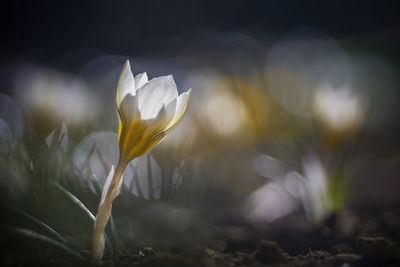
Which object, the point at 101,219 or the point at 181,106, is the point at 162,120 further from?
the point at 101,219

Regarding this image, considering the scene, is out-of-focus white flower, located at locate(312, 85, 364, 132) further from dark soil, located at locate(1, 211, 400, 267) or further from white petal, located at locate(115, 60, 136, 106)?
white petal, located at locate(115, 60, 136, 106)

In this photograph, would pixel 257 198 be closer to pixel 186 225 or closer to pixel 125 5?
pixel 186 225

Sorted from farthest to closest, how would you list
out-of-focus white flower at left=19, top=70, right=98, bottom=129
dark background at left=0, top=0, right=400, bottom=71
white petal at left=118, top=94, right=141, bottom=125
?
dark background at left=0, top=0, right=400, bottom=71 → out-of-focus white flower at left=19, top=70, right=98, bottom=129 → white petal at left=118, top=94, right=141, bottom=125

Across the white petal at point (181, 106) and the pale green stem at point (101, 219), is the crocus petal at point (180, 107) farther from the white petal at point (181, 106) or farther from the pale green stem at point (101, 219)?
the pale green stem at point (101, 219)

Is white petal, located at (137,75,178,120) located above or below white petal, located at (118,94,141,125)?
above

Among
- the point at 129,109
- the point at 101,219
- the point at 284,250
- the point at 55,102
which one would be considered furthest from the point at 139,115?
the point at 55,102

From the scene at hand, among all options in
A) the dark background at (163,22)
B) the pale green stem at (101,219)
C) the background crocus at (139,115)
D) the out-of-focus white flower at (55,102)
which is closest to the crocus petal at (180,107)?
the background crocus at (139,115)

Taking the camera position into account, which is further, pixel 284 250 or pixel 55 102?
pixel 55 102

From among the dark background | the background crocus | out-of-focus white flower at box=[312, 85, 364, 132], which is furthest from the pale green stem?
the dark background
